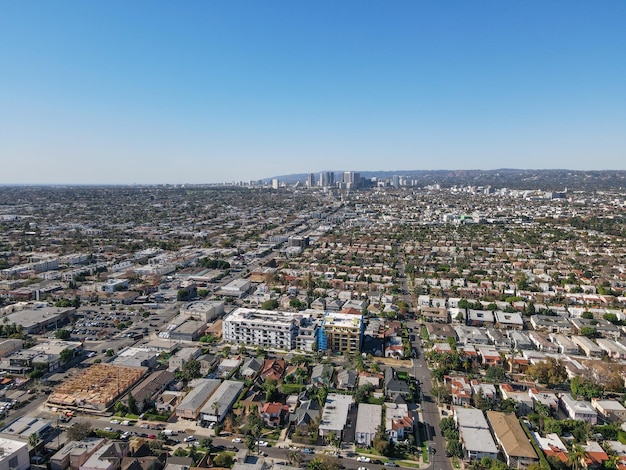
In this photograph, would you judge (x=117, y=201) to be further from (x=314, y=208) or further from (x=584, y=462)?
(x=584, y=462)

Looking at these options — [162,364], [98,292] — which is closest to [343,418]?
[162,364]

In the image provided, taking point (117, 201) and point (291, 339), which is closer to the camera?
point (291, 339)

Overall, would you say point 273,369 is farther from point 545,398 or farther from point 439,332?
point 545,398

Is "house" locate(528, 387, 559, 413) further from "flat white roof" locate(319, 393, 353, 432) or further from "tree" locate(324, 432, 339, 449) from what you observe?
"tree" locate(324, 432, 339, 449)

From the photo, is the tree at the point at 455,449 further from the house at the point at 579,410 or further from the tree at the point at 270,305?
the tree at the point at 270,305

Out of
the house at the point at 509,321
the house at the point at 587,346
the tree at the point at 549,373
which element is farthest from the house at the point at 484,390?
the house at the point at 509,321

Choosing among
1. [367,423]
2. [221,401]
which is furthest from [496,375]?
[221,401]

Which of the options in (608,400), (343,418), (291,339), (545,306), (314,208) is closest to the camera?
(343,418)
